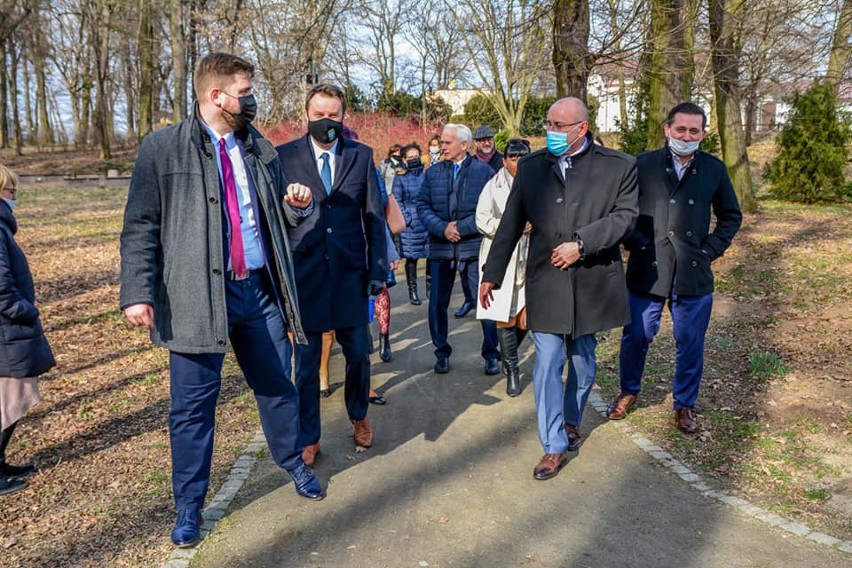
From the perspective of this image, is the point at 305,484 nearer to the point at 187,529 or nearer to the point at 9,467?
the point at 187,529

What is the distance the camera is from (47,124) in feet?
164

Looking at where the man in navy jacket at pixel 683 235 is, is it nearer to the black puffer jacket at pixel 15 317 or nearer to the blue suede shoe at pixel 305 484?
the blue suede shoe at pixel 305 484

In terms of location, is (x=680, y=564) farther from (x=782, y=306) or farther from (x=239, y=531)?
(x=782, y=306)

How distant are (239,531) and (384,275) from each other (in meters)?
1.74

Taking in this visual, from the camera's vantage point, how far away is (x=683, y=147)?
5402 mm

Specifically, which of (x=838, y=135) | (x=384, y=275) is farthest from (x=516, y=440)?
(x=838, y=135)

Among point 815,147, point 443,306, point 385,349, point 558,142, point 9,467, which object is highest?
point 815,147

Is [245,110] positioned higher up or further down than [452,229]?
higher up

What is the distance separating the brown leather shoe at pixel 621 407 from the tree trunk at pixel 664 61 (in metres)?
6.04

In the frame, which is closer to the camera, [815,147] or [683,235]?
[683,235]

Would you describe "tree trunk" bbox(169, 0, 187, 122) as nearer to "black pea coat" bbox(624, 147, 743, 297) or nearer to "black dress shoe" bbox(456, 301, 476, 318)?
"black dress shoe" bbox(456, 301, 476, 318)

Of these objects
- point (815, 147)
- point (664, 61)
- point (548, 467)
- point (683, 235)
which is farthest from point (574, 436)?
point (815, 147)

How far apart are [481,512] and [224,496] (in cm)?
148

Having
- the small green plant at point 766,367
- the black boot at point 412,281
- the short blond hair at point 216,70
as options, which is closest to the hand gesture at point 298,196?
the short blond hair at point 216,70
